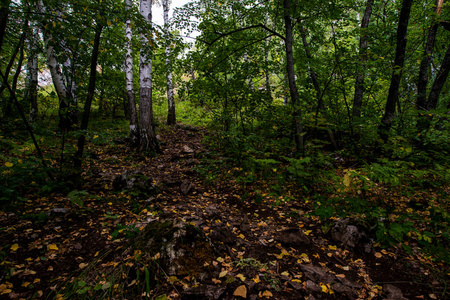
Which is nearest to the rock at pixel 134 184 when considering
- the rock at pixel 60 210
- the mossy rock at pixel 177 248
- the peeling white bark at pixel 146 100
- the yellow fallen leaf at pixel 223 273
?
the rock at pixel 60 210

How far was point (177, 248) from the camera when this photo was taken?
233cm

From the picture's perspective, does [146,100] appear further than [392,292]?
Yes

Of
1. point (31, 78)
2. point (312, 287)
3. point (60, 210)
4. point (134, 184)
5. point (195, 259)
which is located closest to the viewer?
point (312, 287)

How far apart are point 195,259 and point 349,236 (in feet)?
7.50

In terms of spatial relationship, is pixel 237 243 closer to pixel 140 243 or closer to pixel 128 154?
pixel 140 243

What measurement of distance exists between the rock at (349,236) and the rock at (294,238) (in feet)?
1.58

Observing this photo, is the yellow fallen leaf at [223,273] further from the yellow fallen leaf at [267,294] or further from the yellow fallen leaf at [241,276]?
the yellow fallen leaf at [267,294]

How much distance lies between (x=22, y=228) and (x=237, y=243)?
9.60 feet

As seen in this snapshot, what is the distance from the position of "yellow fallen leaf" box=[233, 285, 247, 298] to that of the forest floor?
0.01 metres

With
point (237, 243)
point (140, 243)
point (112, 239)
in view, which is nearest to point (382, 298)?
point (237, 243)

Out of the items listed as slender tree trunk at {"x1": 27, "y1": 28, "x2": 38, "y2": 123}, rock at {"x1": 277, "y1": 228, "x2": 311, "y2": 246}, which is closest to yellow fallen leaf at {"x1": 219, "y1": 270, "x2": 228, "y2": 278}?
rock at {"x1": 277, "y1": 228, "x2": 311, "y2": 246}

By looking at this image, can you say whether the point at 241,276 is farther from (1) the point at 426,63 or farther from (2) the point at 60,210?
(1) the point at 426,63

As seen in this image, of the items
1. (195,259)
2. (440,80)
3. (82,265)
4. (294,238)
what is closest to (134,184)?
(82,265)

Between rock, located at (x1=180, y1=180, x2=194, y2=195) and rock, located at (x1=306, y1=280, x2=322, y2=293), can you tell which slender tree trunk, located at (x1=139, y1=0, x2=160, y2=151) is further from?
rock, located at (x1=306, y1=280, x2=322, y2=293)
